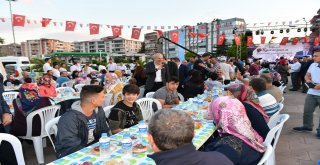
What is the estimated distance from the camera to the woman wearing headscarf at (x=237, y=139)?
2.01 meters

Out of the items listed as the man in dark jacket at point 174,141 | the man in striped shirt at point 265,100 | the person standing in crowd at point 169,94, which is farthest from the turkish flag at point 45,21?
the man in dark jacket at point 174,141

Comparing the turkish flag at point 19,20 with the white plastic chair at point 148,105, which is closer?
A: the white plastic chair at point 148,105

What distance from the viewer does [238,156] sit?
1.99 meters

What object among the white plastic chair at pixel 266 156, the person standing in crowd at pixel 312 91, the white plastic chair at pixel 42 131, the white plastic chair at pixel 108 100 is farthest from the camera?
the white plastic chair at pixel 108 100

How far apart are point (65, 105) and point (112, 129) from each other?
7.82 ft

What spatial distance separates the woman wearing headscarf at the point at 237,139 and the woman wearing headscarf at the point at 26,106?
2.69 metres

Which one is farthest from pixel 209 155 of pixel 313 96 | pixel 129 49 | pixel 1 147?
pixel 129 49

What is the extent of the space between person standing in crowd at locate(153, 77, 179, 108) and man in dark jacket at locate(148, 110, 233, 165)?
278 cm

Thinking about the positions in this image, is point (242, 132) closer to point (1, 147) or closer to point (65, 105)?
point (1, 147)

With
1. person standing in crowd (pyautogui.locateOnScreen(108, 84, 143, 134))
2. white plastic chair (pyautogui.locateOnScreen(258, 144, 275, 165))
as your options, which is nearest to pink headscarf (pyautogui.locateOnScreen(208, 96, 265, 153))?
white plastic chair (pyautogui.locateOnScreen(258, 144, 275, 165))

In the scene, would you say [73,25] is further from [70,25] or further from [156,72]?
[156,72]

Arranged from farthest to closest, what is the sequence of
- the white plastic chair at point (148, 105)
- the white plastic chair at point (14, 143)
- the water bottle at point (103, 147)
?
1. the white plastic chair at point (148, 105)
2. the white plastic chair at point (14, 143)
3. the water bottle at point (103, 147)

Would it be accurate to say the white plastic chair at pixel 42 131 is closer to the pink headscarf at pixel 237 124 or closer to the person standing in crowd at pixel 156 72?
the person standing in crowd at pixel 156 72

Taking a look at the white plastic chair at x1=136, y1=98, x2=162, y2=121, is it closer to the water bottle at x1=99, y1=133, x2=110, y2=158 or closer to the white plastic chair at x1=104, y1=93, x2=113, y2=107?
the white plastic chair at x1=104, y1=93, x2=113, y2=107
